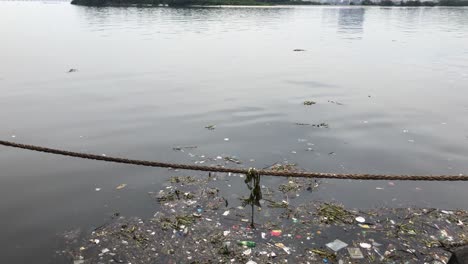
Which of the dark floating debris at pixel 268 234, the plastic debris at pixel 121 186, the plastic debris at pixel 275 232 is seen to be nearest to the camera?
the dark floating debris at pixel 268 234

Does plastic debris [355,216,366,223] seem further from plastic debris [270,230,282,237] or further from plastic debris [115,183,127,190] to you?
plastic debris [115,183,127,190]

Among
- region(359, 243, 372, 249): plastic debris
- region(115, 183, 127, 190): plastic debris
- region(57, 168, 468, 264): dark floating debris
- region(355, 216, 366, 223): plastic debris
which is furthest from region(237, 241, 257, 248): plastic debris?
region(115, 183, 127, 190): plastic debris

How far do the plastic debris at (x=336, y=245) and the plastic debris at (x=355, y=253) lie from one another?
15 cm

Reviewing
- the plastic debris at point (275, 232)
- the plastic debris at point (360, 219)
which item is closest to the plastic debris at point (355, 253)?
the plastic debris at point (360, 219)

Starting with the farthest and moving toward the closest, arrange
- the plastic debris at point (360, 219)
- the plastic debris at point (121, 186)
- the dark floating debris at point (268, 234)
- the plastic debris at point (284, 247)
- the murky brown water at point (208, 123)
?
the plastic debris at point (121, 186) < the murky brown water at point (208, 123) < the plastic debris at point (360, 219) < the plastic debris at point (284, 247) < the dark floating debris at point (268, 234)

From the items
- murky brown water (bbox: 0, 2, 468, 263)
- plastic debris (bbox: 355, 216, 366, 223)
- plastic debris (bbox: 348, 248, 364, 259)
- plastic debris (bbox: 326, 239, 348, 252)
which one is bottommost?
plastic debris (bbox: 348, 248, 364, 259)

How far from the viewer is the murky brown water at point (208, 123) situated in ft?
28.7

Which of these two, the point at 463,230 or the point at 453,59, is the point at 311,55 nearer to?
the point at 453,59

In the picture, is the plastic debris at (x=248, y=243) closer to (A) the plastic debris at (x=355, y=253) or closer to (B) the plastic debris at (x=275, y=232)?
(B) the plastic debris at (x=275, y=232)

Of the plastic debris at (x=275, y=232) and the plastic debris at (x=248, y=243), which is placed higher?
the plastic debris at (x=275, y=232)

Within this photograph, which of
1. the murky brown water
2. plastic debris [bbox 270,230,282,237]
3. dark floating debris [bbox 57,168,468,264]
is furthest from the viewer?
the murky brown water

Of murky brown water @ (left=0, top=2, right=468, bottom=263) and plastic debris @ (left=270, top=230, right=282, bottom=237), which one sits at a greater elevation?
murky brown water @ (left=0, top=2, right=468, bottom=263)

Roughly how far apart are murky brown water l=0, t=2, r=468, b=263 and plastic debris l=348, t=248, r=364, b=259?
1822mm

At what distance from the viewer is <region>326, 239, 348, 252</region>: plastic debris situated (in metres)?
6.87
